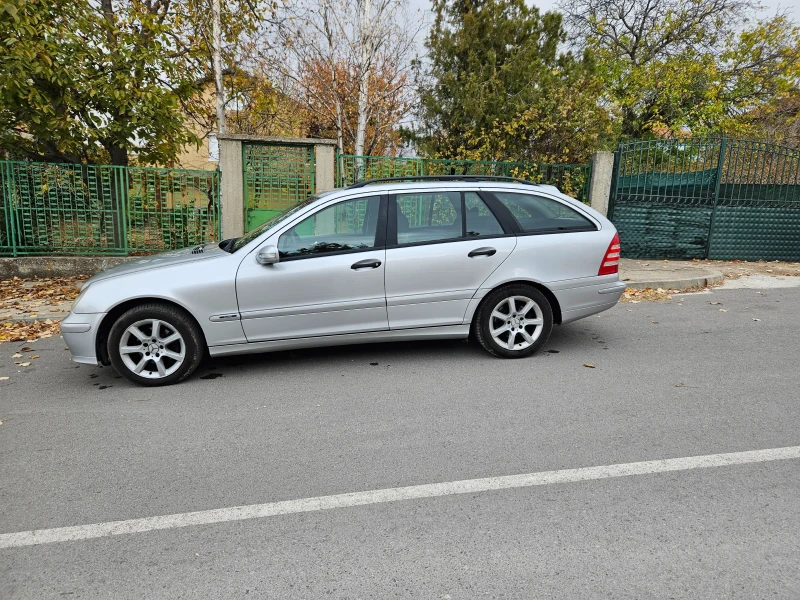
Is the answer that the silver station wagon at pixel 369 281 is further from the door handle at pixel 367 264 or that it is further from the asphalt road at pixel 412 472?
the asphalt road at pixel 412 472

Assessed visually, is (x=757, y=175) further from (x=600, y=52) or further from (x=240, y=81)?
(x=240, y=81)

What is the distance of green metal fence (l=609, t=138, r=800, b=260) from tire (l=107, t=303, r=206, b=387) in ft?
31.7

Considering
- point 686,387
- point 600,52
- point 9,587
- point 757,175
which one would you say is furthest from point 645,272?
point 600,52

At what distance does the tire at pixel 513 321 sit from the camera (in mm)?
5242

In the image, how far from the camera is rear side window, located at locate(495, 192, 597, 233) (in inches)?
211

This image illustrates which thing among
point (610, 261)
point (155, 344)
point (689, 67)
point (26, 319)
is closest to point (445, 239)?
point (610, 261)

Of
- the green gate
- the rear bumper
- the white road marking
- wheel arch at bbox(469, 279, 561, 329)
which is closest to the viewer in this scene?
the white road marking

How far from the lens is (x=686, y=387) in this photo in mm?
4602

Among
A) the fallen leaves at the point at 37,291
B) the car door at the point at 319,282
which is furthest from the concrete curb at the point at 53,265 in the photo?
the car door at the point at 319,282

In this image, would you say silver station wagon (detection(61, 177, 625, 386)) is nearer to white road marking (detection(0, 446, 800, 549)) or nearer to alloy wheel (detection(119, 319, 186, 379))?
alloy wheel (detection(119, 319, 186, 379))

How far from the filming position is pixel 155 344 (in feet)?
15.4

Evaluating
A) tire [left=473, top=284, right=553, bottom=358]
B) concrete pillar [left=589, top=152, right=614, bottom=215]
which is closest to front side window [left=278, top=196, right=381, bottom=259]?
tire [left=473, top=284, right=553, bottom=358]

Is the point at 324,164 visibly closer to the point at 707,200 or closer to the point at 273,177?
the point at 273,177

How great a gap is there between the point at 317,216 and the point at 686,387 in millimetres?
3387
